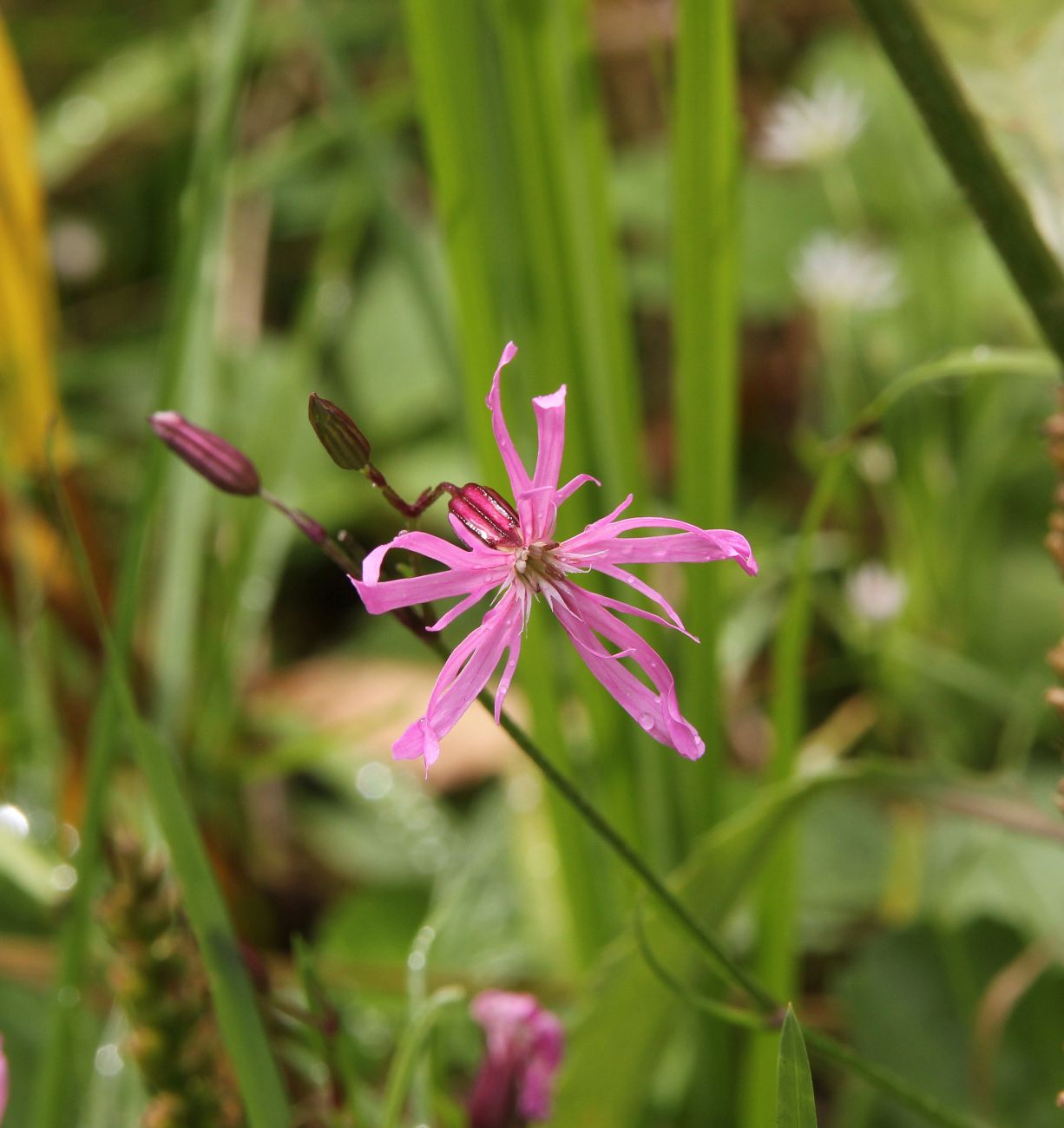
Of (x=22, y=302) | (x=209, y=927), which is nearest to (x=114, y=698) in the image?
(x=209, y=927)

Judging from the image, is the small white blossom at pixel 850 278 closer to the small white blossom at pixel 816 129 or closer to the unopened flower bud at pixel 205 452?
the small white blossom at pixel 816 129

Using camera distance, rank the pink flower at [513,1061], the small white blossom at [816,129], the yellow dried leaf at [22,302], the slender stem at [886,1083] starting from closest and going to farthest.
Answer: the slender stem at [886,1083] < the pink flower at [513,1061] < the yellow dried leaf at [22,302] < the small white blossom at [816,129]

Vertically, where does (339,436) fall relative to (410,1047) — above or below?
above

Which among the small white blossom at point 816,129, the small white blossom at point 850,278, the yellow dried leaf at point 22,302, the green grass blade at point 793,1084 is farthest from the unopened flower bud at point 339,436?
the small white blossom at point 816,129

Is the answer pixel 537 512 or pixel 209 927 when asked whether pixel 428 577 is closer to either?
pixel 537 512

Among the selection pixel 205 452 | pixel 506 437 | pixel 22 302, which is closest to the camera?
pixel 506 437

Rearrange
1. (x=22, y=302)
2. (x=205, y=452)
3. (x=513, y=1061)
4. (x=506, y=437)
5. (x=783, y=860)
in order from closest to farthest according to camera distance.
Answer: (x=506, y=437) < (x=205, y=452) < (x=513, y=1061) < (x=783, y=860) < (x=22, y=302)

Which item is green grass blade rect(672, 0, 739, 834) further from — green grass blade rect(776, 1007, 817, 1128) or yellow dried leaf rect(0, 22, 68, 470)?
yellow dried leaf rect(0, 22, 68, 470)
